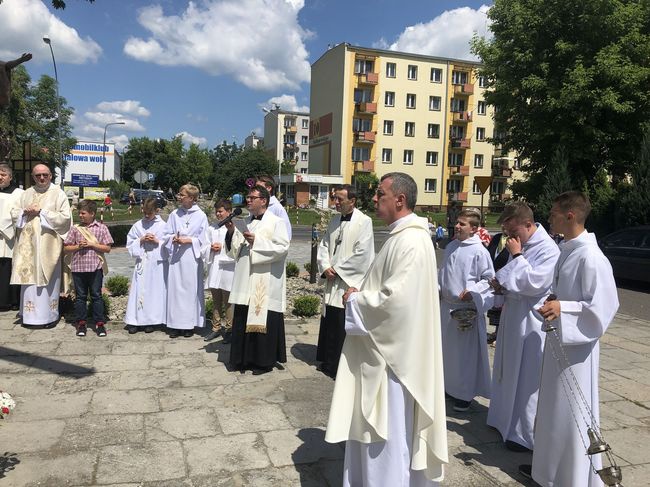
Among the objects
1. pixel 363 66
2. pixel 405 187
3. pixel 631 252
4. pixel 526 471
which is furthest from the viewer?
pixel 363 66

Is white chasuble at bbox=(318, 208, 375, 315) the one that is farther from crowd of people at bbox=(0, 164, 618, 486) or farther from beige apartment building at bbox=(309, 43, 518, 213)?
beige apartment building at bbox=(309, 43, 518, 213)

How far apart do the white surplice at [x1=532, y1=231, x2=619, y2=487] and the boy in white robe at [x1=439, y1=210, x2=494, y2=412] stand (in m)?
1.30

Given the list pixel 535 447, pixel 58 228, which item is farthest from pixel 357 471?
pixel 58 228

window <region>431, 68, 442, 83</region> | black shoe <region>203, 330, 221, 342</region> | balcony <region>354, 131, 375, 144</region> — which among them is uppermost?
window <region>431, 68, 442, 83</region>

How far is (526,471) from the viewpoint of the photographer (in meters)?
3.60

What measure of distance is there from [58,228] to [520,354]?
592cm

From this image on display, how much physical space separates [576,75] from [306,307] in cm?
1556

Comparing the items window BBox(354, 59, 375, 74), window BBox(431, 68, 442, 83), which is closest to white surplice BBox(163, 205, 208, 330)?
window BBox(354, 59, 375, 74)

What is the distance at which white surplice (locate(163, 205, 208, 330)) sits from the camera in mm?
6959

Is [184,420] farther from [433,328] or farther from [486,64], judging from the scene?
[486,64]

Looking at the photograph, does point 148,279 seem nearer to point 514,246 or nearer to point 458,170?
point 514,246

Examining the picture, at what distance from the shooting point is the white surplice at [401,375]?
112 inches

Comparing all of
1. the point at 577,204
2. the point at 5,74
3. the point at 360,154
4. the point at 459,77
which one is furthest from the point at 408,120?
the point at 5,74

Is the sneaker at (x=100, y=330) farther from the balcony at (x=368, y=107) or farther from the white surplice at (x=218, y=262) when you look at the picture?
the balcony at (x=368, y=107)
